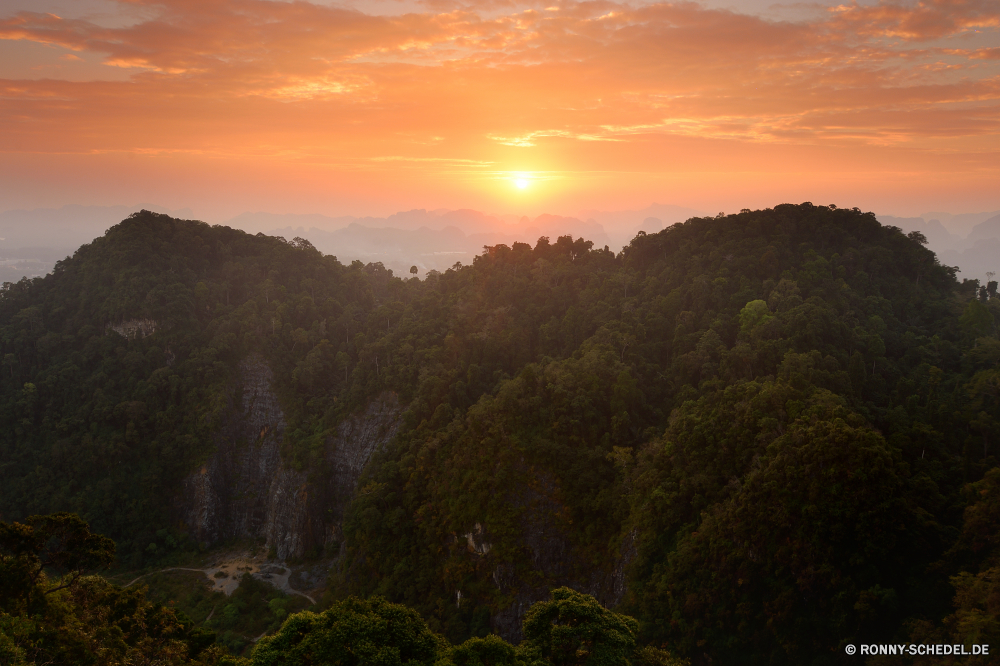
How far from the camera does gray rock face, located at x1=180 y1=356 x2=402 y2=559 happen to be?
42.4 metres

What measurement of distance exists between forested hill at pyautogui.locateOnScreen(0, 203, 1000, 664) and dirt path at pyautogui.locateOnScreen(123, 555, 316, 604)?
12.9ft

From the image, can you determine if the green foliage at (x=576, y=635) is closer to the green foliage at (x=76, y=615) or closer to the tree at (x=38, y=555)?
the green foliage at (x=76, y=615)

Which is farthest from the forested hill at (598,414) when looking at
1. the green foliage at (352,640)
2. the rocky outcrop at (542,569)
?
the green foliage at (352,640)

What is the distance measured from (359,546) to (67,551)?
18.9 m

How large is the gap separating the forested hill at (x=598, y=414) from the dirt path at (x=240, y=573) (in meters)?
3.94

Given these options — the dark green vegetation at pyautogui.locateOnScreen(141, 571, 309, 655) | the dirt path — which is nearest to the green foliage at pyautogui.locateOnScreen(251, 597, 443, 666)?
the dark green vegetation at pyautogui.locateOnScreen(141, 571, 309, 655)

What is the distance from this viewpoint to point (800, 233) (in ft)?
140

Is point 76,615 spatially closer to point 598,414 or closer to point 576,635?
point 576,635

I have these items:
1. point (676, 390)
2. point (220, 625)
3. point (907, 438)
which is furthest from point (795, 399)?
point (220, 625)

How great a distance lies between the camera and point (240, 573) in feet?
131

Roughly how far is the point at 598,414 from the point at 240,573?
29.2 m

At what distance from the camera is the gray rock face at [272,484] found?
1668 inches

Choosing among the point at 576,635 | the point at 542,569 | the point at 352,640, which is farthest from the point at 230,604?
the point at 576,635

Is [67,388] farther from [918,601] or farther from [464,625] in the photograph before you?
[918,601]
